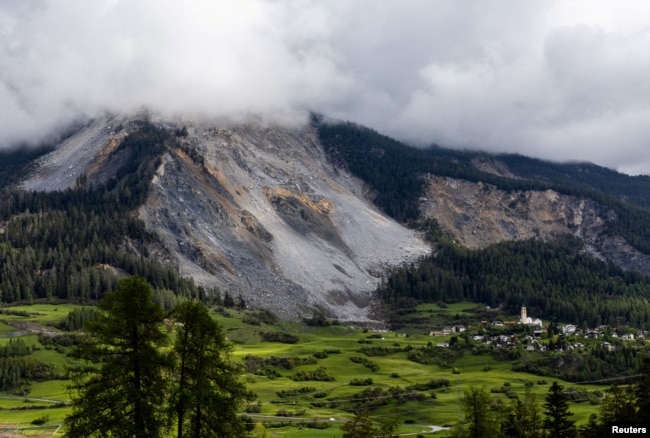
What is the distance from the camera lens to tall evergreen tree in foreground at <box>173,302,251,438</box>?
163 feet

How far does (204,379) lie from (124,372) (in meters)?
5.58

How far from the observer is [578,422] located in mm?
118812

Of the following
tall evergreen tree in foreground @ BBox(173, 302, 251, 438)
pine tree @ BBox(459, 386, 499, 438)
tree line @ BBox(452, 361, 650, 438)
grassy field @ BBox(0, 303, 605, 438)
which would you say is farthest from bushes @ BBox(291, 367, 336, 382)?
tall evergreen tree in foreground @ BBox(173, 302, 251, 438)

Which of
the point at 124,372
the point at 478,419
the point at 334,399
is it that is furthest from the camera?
the point at 334,399

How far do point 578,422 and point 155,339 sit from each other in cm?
9189

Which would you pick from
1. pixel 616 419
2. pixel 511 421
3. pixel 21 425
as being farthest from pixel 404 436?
pixel 21 425

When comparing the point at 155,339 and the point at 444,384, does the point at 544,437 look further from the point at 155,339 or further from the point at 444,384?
the point at 444,384

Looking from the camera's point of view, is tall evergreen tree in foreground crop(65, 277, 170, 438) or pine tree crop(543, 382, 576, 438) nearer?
tall evergreen tree in foreground crop(65, 277, 170, 438)

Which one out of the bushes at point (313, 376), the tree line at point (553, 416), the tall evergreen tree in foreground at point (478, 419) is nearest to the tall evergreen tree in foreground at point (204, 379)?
the tree line at point (553, 416)

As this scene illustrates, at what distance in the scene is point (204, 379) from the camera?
5009 centimetres

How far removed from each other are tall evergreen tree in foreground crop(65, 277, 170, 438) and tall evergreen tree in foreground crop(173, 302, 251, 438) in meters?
1.66
